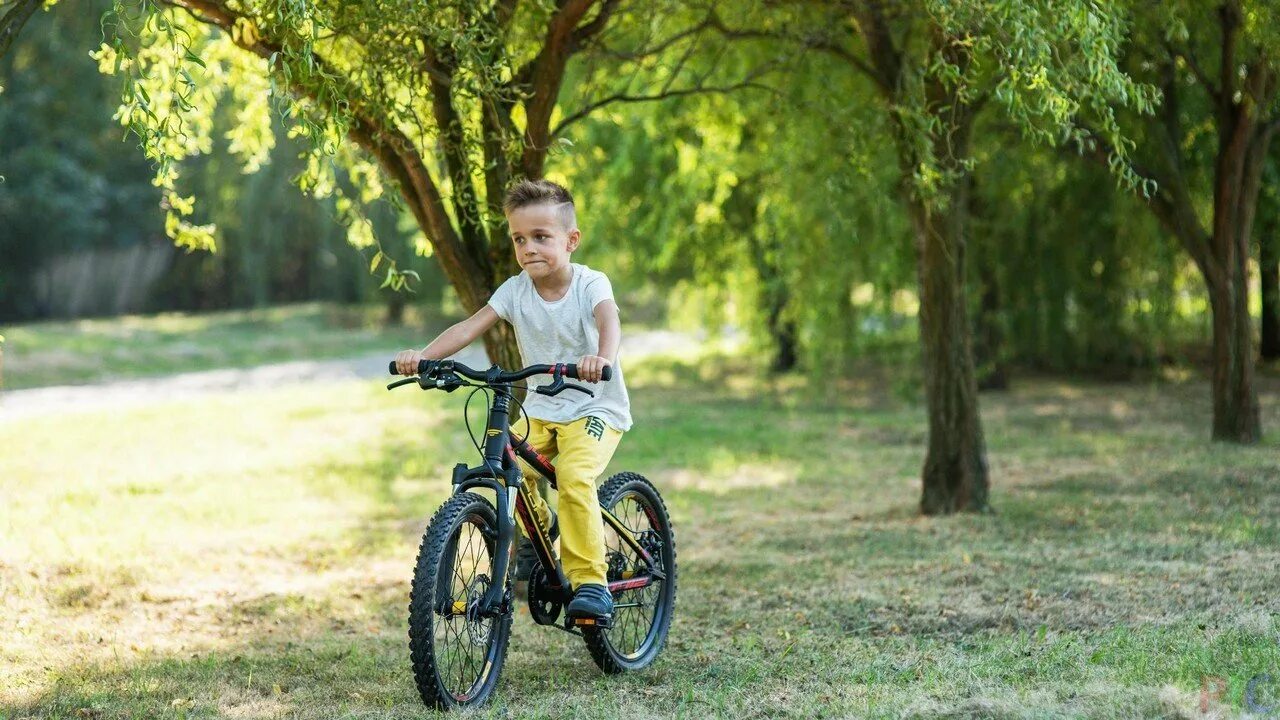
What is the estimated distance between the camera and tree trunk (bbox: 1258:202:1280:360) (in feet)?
52.7

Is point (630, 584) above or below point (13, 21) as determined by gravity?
below

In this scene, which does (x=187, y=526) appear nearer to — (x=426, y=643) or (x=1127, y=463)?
(x=426, y=643)

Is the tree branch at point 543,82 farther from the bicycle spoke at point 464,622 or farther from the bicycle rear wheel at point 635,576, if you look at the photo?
the bicycle spoke at point 464,622

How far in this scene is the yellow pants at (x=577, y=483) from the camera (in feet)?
15.0

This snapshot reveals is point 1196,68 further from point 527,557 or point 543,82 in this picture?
point 527,557

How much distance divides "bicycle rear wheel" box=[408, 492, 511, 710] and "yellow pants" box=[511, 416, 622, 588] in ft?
0.87

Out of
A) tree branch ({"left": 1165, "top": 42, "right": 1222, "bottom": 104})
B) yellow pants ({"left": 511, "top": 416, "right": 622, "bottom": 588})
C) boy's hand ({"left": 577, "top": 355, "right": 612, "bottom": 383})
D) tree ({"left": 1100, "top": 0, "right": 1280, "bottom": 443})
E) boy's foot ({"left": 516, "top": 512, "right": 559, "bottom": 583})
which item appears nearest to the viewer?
boy's hand ({"left": 577, "top": 355, "right": 612, "bottom": 383})

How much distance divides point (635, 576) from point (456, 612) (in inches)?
42.0

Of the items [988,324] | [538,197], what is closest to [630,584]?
[538,197]

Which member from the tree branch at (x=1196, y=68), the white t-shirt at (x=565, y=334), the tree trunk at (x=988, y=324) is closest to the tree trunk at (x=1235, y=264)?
the tree branch at (x=1196, y=68)

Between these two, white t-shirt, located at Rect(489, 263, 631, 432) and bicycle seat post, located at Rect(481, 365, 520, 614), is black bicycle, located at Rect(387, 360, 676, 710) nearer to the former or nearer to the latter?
bicycle seat post, located at Rect(481, 365, 520, 614)

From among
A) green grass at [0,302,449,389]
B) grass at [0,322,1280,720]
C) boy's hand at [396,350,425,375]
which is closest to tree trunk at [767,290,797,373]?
grass at [0,322,1280,720]

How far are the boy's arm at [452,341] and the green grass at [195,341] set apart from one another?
1695 centimetres

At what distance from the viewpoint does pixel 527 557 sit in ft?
15.8
